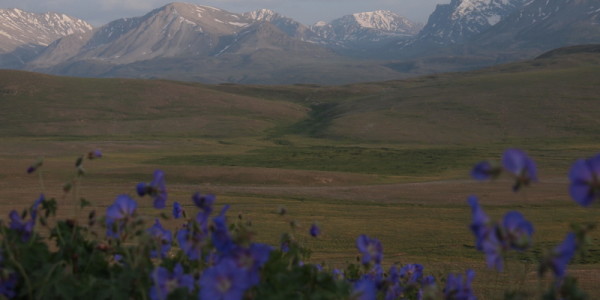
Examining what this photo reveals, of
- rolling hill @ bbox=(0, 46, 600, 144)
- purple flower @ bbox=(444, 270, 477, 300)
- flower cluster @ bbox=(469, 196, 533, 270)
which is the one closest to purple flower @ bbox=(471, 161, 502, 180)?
flower cluster @ bbox=(469, 196, 533, 270)

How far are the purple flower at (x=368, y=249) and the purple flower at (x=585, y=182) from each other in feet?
5.95

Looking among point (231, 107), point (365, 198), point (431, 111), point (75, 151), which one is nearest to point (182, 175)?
point (365, 198)

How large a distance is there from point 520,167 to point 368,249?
1.84 metres

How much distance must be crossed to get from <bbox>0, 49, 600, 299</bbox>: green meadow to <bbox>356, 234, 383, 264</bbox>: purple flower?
0.61 meters

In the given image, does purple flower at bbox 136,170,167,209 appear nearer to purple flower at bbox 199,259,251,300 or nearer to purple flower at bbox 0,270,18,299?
purple flower at bbox 0,270,18,299

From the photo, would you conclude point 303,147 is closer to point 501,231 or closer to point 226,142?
point 226,142

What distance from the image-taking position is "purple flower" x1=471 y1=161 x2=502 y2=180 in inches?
84.5

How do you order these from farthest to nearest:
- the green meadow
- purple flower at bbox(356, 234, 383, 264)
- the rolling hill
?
1. the rolling hill
2. the green meadow
3. purple flower at bbox(356, 234, 383, 264)

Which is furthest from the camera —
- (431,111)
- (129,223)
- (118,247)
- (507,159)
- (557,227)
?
(431,111)

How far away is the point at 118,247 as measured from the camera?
3.97 m

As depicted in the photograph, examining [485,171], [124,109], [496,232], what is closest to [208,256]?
[496,232]

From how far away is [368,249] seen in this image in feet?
12.8

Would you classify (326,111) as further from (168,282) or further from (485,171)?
(485,171)

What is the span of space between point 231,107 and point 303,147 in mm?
60714
